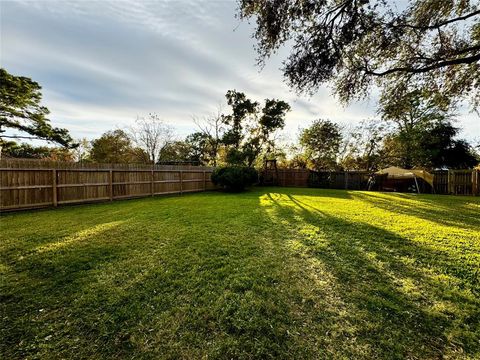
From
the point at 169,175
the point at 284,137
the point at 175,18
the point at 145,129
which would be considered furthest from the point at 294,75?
the point at 145,129

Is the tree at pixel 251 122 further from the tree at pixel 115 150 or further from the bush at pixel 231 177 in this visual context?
the tree at pixel 115 150

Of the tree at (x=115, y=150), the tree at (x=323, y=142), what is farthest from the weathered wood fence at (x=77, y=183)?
the tree at (x=323, y=142)

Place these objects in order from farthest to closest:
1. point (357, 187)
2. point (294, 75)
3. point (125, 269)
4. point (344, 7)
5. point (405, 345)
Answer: point (357, 187), point (294, 75), point (344, 7), point (125, 269), point (405, 345)

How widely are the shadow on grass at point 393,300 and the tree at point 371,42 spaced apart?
14.6 feet

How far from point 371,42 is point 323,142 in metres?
16.1

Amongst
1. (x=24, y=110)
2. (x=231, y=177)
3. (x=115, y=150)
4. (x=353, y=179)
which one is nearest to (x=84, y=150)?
(x=115, y=150)

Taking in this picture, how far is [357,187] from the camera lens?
1597 centimetres

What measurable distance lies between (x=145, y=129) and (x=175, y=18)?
18665 millimetres

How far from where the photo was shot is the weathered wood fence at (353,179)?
11596mm

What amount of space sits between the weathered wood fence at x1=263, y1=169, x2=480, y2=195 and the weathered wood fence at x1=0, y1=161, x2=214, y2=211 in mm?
9814

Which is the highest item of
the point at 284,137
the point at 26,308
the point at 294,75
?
the point at 284,137

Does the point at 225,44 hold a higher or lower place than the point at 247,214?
higher

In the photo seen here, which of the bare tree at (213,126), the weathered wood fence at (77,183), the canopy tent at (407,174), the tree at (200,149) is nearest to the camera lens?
the weathered wood fence at (77,183)

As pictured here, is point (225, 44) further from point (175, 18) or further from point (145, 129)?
point (145, 129)
